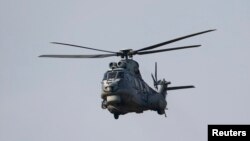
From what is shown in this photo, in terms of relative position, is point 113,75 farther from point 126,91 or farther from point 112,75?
point 126,91

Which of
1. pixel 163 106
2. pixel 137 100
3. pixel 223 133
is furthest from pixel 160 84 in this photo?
pixel 223 133

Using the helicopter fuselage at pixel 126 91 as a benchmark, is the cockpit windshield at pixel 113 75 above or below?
above

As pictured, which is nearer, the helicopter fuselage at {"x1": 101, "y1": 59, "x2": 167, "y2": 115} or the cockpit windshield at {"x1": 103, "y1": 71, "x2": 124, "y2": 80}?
the helicopter fuselage at {"x1": 101, "y1": 59, "x2": 167, "y2": 115}

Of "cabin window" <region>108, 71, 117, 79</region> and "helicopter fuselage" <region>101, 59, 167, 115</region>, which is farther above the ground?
"cabin window" <region>108, 71, 117, 79</region>

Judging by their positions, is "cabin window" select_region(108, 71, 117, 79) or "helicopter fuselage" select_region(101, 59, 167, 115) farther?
"cabin window" select_region(108, 71, 117, 79)

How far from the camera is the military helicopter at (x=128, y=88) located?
7361cm

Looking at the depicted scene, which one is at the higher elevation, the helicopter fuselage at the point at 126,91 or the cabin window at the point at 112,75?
the cabin window at the point at 112,75

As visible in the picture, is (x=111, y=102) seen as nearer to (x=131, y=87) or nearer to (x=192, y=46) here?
(x=131, y=87)

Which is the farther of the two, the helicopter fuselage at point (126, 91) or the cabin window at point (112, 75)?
the cabin window at point (112, 75)

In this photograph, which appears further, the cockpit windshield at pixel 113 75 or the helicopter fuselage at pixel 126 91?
the cockpit windshield at pixel 113 75

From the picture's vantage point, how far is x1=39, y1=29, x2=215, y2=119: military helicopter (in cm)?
7361

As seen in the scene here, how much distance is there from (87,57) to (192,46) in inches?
449

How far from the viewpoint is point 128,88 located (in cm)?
7431

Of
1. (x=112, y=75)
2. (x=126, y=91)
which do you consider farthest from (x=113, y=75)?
(x=126, y=91)
